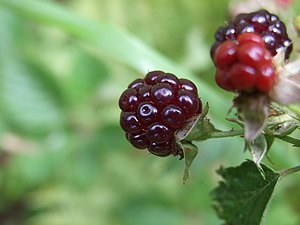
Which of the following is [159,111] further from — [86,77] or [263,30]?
[86,77]

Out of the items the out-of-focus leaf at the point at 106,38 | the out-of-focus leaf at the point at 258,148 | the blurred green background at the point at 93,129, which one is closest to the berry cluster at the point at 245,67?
the out-of-focus leaf at the point at 258,148

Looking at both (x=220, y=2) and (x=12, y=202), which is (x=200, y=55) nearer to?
(x=220, y=2)

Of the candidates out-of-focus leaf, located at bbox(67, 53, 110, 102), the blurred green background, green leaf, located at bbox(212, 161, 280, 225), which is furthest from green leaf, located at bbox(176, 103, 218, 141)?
out-of-focus leaf, located at bbox(67, 53, 110, 102)

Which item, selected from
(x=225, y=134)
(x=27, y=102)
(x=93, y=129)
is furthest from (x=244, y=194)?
(x=27, y=102)

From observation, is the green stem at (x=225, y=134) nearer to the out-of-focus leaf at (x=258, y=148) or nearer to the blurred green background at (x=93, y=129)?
the out-of-focus leaf at (x=258, y=148)

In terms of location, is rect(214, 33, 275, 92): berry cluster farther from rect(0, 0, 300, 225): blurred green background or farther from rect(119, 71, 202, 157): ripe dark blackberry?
rect(0, 0, 300, 225): blurred green background

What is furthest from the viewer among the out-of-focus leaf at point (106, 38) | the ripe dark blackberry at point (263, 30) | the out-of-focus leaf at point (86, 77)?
the out-of-focus leaf at point (86, 77)
